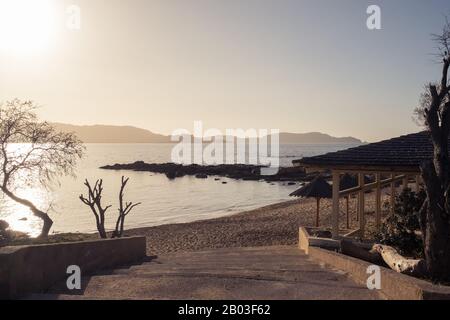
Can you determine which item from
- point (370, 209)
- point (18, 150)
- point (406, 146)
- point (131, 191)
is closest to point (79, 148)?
point (18, 150)

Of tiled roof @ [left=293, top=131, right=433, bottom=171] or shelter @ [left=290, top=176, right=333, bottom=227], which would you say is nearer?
tiled roof @ [left=293, top=131, right=433, bottom=171]

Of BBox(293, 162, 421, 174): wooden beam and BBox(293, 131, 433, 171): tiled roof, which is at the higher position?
BBox(293, 131, 433, 171): tiled roof

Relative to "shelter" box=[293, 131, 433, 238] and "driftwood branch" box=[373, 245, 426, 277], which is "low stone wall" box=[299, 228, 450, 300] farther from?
"shelter" box=[293, 131, 433, 238]

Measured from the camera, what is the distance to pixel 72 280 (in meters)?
6.41

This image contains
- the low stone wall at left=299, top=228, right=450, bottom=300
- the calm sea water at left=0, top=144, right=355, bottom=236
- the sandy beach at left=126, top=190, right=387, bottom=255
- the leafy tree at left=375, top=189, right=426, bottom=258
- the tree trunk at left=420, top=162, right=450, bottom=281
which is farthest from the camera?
the calm sea water at left=0, top=144, right=355, bottom=236

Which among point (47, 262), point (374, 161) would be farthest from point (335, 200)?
point (47, 262)

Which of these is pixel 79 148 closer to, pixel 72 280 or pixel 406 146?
pixel 72 280

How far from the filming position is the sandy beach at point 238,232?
2034cm

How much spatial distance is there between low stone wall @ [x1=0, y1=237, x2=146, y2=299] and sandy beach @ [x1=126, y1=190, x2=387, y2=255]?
384 inches

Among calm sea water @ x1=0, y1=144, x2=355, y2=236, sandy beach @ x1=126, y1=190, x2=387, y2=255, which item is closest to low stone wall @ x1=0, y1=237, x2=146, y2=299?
sandy beach @ x1=126, y1=190, x2=387, y2=255

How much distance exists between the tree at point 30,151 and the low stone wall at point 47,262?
7.11 meters

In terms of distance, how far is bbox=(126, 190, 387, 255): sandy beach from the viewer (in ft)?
66.7

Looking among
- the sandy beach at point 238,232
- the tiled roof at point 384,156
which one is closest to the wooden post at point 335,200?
the tiled roof at point 384,156
